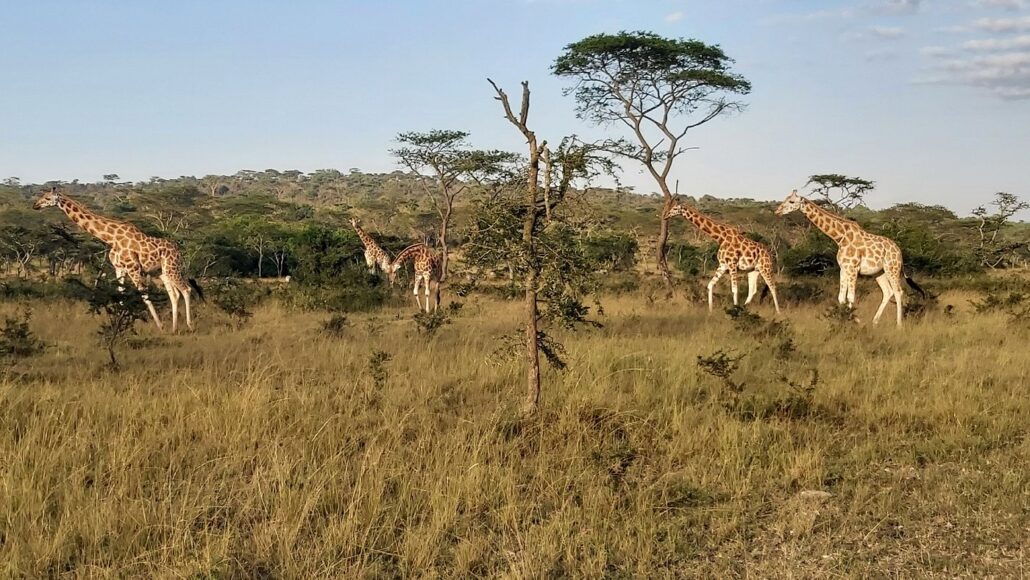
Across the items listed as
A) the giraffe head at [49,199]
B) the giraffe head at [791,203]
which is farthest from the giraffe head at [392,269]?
the giraffe head at [791,203]

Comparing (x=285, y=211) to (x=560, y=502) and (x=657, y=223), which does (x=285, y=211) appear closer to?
(x=657, y=223)

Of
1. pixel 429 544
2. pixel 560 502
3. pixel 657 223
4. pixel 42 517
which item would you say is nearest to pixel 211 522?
pixel 42 517

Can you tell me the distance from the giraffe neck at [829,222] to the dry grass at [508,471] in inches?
224

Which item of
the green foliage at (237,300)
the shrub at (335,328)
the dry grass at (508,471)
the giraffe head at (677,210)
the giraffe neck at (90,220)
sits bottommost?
the dry grass at (508,471)

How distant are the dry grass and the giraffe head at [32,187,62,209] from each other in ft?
22.5

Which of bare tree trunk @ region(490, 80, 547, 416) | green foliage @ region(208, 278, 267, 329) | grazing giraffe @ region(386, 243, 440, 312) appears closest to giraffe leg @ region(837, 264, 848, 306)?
grazing giraffe @ region(386, 243, 440, 312)

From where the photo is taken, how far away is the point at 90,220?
12.3 m

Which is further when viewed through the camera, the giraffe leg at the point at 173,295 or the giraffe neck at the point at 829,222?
the giraffe neck at the point at 829,222

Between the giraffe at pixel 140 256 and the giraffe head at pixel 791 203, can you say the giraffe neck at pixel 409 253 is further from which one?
the giraffe head at pixel 791 203

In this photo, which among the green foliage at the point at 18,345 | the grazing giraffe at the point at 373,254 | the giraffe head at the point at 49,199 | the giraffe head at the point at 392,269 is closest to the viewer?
the green foliage at the point at 18,345

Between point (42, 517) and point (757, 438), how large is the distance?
158 inches

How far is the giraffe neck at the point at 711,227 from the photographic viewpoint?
581 inches

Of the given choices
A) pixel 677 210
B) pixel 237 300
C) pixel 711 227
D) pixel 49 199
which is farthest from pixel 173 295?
pixel 711 227

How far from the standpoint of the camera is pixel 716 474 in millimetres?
4102
